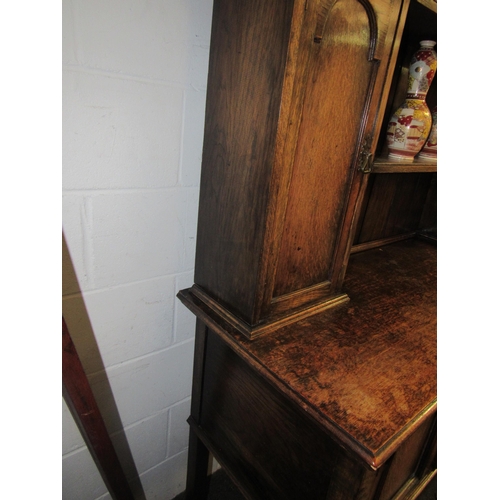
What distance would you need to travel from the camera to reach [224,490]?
1376 millimetres

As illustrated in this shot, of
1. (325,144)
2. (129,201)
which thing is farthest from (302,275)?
(129,201)

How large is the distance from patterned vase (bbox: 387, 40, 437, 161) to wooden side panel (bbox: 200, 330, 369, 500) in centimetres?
75

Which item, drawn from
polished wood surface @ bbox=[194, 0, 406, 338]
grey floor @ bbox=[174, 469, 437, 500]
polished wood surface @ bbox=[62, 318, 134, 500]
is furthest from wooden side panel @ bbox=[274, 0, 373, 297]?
grey floor @ bbox=[174, 469, 437, 500]

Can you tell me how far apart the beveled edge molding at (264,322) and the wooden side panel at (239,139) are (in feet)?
0.06

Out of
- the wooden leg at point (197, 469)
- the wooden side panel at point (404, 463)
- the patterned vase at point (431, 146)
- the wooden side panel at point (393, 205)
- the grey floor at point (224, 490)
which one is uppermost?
the patterned vase at point (431, 146)

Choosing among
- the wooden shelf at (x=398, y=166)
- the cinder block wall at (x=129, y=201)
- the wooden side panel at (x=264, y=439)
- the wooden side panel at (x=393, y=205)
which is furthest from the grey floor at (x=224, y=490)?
the wooden shelf at (x=398, y=166)

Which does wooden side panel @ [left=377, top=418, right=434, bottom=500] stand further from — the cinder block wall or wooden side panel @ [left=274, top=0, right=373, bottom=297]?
the cinder block wall

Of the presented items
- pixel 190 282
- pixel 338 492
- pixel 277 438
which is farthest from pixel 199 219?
pixel 338 492

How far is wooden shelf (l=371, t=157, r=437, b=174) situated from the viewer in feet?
2.77

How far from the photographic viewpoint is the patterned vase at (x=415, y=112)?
97 centimetres

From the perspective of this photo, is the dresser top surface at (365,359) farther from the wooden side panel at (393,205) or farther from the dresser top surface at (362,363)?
the wooden side panel at (393,205)

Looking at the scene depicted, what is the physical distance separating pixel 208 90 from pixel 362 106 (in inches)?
13.4

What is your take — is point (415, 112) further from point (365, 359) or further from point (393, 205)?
point (365, 359)

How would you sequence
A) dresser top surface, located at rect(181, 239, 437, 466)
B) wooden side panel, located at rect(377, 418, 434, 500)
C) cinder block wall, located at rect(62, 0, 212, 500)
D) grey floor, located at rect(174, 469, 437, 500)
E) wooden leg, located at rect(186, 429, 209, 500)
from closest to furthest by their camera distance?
dresser top surface, located at rect(181, 239, 437, 466) → cinder block wall, located at rect(62, 0, 212, 500) → wooden side panel, located at rect(377, 418, 434, 500) → wooden leg, located at rect(186, 429, 209, 500) → grey floor, located at rect(174, 469, 437, 500)
